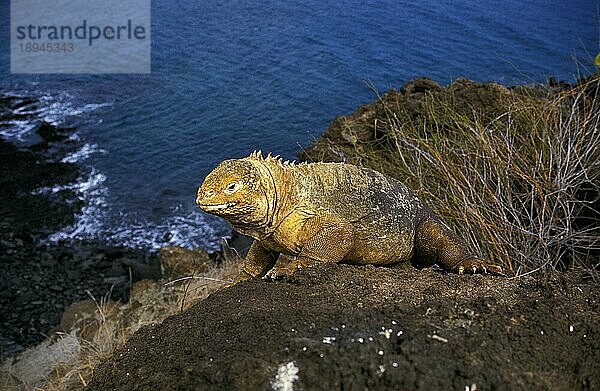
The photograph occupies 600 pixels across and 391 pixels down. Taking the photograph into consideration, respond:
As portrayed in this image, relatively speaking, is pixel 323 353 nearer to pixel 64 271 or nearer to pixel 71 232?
pixel 64 271

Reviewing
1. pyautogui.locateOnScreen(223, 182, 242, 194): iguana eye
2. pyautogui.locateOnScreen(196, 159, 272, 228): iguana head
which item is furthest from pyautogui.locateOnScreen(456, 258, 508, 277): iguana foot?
pyautogui.locateOnScreen(223, 182, 242, 194): iguana eye

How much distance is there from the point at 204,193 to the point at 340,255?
906 millimetres

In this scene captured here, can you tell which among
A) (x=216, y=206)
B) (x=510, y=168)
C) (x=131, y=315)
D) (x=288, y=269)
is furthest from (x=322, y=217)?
(x=131, y=315)

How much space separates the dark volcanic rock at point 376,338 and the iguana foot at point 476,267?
65 cm

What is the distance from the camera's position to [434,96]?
800cm

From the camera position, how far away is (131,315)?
712 centimetres

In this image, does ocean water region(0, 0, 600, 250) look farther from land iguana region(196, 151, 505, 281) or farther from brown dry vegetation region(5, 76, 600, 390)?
land iguana region(196, 151, 505, 281)

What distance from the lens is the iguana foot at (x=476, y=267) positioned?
4.13 m

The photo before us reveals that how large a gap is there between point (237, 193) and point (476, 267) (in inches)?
67.4

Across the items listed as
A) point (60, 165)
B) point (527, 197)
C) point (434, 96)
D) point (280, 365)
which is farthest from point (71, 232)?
point (280, 365)

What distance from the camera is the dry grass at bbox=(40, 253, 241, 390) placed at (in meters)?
5.52

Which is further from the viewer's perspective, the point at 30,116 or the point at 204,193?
the point at 30,116

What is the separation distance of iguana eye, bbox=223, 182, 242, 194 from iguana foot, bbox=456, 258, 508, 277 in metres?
1.60

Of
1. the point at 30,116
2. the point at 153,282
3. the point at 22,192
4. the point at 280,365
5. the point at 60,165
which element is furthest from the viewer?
the point at 30,116
